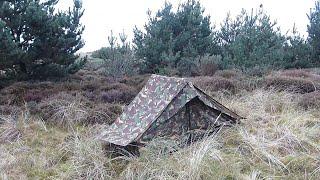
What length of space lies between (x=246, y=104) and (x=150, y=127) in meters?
2.97

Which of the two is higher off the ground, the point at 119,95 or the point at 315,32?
the point at 315,32

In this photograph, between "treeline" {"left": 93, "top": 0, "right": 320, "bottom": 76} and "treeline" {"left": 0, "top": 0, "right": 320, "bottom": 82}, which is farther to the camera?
"treeline" {"left": 93, "top": 0, "right": 320, "bottom": 76}

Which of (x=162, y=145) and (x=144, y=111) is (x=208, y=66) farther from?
(x=162, y=145)

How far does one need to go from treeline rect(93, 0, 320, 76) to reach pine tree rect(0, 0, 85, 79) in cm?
190

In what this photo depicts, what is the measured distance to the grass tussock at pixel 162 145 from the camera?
423cm

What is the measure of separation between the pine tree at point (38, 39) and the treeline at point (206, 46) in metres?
1.90

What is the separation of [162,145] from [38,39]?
754cm

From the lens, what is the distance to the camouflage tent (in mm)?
4933

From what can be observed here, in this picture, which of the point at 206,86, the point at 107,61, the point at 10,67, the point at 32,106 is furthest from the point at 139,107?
the point at 107,61

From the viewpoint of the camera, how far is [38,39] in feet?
36.1

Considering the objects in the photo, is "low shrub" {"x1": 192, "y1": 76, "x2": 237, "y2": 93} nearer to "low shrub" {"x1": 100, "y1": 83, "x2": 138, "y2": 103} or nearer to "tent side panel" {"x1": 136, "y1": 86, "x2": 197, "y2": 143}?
"low shrub" {"x1": 100, "y1": 83, "x2": 138, "y2": 103}

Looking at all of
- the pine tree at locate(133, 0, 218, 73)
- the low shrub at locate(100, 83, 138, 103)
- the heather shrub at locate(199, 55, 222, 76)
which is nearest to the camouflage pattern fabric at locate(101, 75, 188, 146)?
the low shrub at locate(100, 83, 138, 103)

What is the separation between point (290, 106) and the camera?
7.09 m

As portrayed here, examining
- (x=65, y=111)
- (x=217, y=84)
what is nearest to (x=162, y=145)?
(x=65, y=111)
